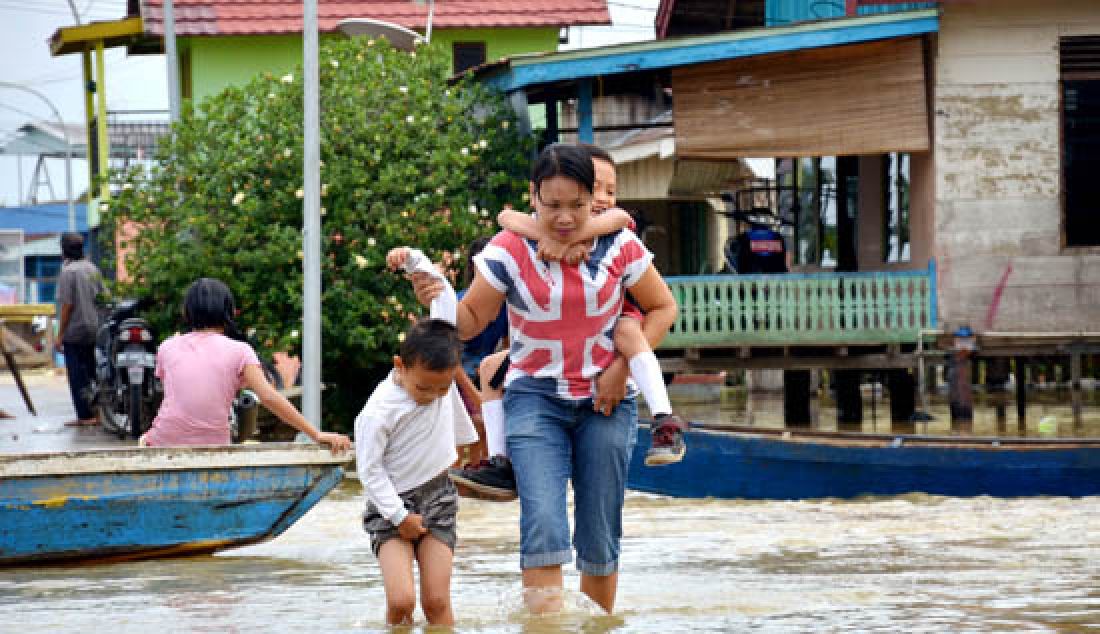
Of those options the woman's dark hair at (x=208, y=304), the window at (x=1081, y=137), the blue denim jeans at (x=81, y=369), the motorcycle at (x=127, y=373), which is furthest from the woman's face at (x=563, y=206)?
the blue denim jeans at (x=81, y=369)

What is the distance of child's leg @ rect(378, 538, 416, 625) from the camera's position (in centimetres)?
679

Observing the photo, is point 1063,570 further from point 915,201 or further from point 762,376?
point 762,376

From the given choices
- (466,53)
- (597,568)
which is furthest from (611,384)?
(466,53)

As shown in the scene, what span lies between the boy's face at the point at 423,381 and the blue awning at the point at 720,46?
11.1 metres

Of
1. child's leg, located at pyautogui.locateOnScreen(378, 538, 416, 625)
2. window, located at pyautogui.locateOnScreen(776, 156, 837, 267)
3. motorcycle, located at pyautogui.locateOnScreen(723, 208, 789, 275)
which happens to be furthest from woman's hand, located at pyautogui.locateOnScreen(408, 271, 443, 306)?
window, located at pyautogui.locateOnScreen(776, 156, 837, 267)

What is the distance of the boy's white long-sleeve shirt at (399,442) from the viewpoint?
6715 mm

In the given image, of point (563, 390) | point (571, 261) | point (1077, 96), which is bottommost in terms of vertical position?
point (563, 390)


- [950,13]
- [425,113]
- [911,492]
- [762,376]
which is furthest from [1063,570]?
[762,376]

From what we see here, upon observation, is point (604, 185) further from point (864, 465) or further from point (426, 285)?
point (864, 465)

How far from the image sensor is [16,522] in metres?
9.41

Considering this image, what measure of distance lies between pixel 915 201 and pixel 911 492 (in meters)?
5.17

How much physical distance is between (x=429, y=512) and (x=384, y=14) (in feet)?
78.8

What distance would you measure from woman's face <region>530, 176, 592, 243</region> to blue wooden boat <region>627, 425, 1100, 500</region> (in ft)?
25.1

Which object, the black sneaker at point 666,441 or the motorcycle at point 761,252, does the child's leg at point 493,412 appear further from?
the motorcycle at point 761,252
